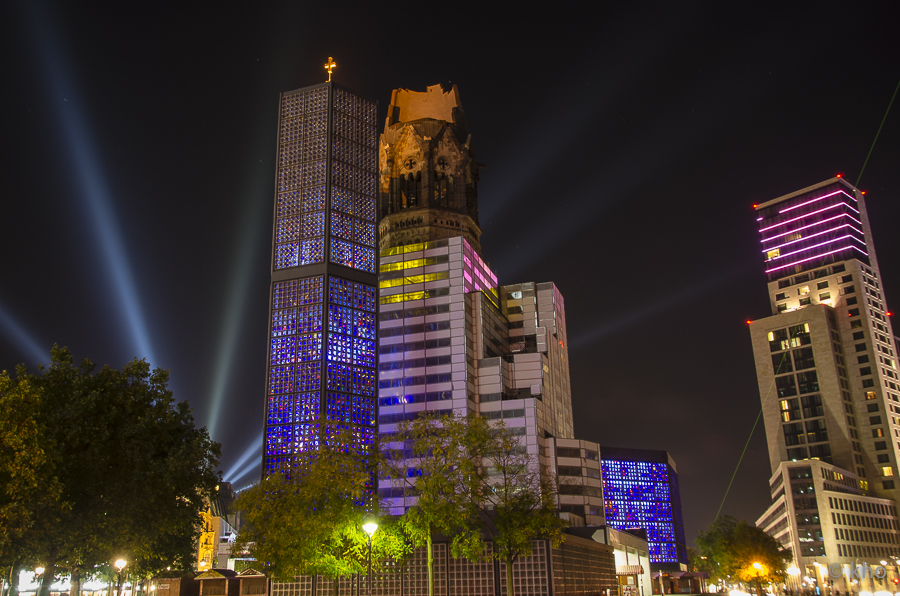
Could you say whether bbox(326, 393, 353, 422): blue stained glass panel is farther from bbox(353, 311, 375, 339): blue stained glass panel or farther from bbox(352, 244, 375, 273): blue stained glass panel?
bbox(352, 244, 375, 273): blue stained glass panel

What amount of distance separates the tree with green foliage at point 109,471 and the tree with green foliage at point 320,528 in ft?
18.8

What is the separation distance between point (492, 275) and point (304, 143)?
219 feet

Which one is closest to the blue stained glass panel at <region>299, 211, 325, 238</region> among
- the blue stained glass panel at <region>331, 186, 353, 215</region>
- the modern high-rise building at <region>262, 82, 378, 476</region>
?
the modern high-rise building at <region>262, 82, 378, 476</region>

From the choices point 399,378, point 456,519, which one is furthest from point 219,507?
point 456,519

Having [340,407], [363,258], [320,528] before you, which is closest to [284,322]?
[363,258]

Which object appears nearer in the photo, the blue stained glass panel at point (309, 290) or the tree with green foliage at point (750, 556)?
the tree with green foliage at point (750, 556)

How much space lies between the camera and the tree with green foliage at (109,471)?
50.7m

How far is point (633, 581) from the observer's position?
130 metres

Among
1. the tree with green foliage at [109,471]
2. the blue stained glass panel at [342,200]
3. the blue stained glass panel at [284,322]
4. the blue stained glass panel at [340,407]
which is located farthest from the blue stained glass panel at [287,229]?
the tree with green foliage at [109,471]

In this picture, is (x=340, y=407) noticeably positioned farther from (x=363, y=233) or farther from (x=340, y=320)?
(x=363, y=233)

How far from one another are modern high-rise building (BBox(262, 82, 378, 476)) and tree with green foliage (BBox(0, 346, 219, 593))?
2681 inches

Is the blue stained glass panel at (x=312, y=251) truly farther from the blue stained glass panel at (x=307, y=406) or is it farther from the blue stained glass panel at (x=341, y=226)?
the blue stained glass panel at (x=307, y=406)

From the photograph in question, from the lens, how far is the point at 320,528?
2149 inches

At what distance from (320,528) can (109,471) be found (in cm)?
1592
